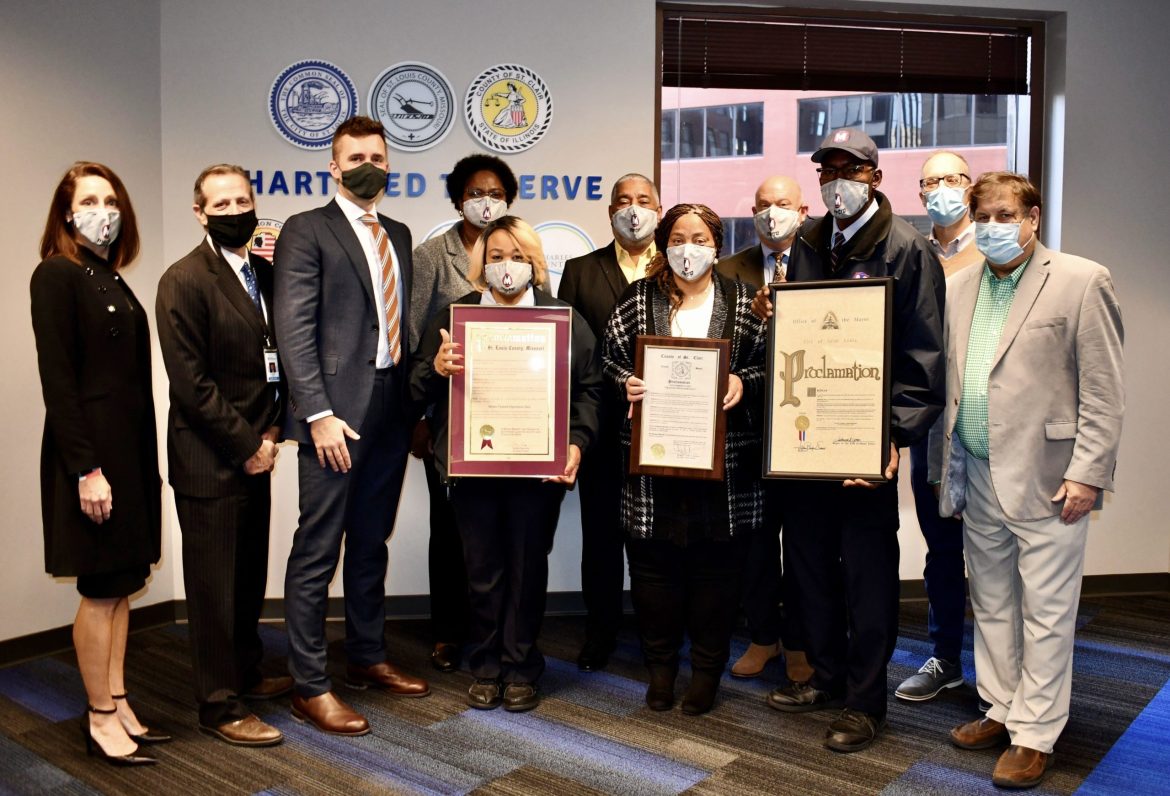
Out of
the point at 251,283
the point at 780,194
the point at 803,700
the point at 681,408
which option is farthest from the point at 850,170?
the point at 251,283

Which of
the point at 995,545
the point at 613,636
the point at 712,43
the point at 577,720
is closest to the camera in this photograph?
the point at 995,545

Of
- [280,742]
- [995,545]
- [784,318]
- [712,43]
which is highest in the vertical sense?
[712,43]

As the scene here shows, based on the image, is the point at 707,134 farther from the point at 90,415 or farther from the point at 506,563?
the point at 90,415

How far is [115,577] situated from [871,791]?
216cm

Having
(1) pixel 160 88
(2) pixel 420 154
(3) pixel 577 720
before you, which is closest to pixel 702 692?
(3) pixel 577 720

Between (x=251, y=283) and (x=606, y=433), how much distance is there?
1273 mm

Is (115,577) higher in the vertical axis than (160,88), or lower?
lower

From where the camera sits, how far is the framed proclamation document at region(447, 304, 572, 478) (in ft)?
9.59

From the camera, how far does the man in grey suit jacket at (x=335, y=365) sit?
286cm

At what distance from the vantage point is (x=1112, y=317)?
8.38ft

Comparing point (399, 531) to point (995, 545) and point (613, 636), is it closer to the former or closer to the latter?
point (613, 636)

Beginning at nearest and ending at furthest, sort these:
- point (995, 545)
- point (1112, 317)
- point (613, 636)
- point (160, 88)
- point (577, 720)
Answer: point (1112, 317) < point (995, 545) < point (577, 720) < point (613, 636) < point (160, 88)

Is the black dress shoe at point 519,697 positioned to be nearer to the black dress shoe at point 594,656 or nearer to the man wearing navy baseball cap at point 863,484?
the black dress shoe at point 594,656

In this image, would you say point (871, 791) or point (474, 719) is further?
point (474, 719)
